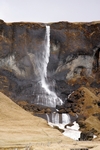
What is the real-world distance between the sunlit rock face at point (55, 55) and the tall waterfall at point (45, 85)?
2.90 ft

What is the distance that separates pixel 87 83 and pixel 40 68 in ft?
42.7

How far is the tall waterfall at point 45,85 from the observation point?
7071cm

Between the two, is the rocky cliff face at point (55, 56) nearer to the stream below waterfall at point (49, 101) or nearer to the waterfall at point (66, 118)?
the stream below waterfall at point (49, 101)

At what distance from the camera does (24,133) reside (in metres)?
28.4

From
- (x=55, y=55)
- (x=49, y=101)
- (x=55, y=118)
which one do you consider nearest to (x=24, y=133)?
(x=55, y=118)

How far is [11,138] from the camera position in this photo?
25.5m

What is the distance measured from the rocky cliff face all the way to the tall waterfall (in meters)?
1.01

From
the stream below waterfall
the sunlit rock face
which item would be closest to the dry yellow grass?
the stream below waterfall


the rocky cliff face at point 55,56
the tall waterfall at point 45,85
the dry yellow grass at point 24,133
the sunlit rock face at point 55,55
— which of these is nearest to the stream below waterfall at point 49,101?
the tall waterfall at point 45,85

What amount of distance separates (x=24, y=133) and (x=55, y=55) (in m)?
56.5

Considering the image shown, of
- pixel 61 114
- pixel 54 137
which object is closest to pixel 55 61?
pixel 61 114

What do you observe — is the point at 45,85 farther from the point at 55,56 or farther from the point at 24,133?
the point at 24,133

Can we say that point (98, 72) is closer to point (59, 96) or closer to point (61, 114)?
point (59, 96)

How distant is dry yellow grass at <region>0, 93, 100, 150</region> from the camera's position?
24062mm
